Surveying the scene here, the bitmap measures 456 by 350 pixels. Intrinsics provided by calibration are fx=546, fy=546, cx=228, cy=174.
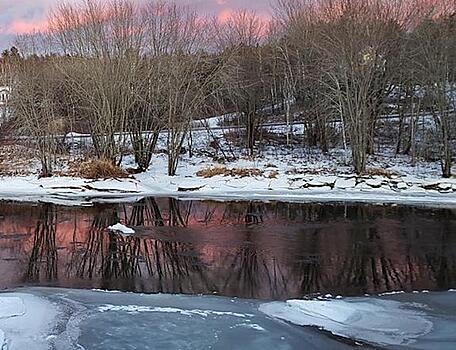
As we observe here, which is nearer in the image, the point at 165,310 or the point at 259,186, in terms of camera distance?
the point at 165,310

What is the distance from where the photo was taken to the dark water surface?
962cm

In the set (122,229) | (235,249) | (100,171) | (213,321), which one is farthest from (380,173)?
A: (213,321)

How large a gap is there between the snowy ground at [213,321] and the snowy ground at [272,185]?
11.3 m

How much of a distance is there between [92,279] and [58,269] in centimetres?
109

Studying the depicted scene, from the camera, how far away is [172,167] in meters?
24.5

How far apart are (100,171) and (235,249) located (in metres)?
12.1

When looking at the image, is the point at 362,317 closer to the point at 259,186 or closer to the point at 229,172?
the point at 259,186

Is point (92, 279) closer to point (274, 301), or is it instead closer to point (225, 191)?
point (274, 301)

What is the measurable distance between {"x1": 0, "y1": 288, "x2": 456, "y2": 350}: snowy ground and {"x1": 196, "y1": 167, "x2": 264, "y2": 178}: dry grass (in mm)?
14430

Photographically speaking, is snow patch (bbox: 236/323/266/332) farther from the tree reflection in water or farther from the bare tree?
the bare tree

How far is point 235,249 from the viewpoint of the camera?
12078mm

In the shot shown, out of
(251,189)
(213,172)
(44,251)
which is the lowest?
(44,251)

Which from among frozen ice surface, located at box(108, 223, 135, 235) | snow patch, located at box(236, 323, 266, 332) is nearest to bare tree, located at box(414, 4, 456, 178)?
frozen ice surface, located at box(108, 223, 135, 235)

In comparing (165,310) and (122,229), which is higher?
(122,229)
